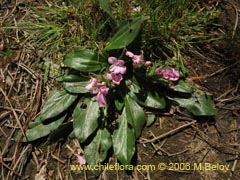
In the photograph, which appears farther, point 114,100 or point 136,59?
point 114,100

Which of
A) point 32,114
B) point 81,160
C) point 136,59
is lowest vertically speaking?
point 81,160

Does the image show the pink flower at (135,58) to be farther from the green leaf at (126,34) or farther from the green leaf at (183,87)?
the green leaf at (183,87)

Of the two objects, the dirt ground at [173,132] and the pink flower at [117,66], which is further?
the dirt ground at [173,132]

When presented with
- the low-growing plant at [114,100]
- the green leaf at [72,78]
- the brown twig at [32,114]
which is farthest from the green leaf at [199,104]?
the brown twig at [32,114]

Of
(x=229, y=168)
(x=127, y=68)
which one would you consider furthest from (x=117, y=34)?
(x=229, y=168)

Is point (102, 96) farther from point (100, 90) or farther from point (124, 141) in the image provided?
point (124, 141)

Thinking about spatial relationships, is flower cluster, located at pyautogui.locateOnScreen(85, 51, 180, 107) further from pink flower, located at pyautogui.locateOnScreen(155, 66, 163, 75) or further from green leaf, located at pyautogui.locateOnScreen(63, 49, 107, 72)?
green leaf, located at pyautogui.locateOnScreen(63, 49, 107, 72)

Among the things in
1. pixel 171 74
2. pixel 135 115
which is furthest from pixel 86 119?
pixel 171 74

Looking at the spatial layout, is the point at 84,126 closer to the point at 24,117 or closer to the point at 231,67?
the point at 24,117
